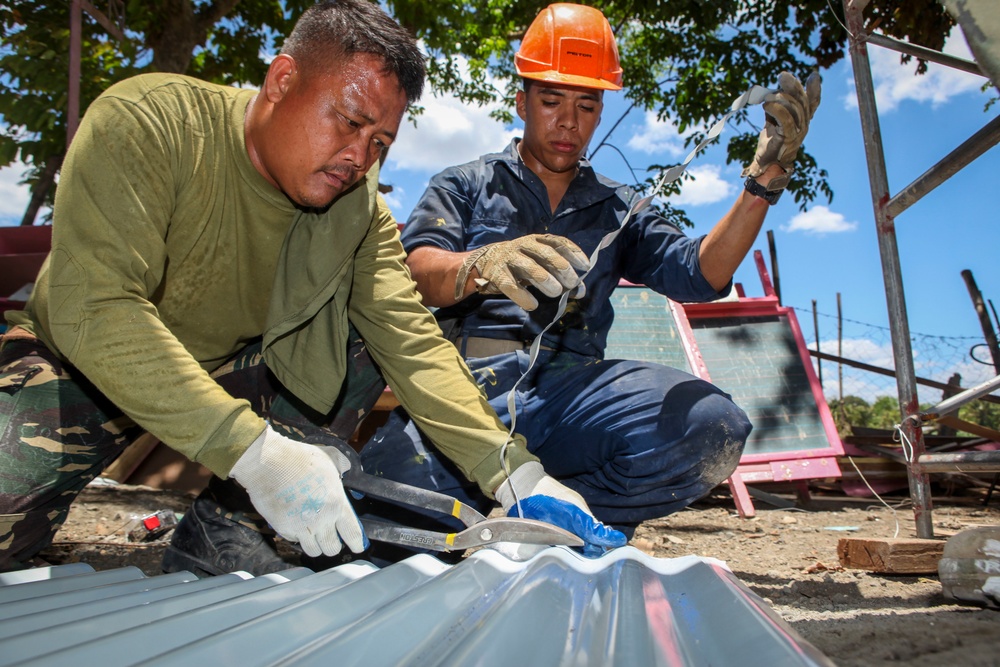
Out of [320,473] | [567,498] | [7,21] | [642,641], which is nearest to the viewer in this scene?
[642,641]

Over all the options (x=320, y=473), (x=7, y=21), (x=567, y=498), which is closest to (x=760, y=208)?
(x=567, y=498)

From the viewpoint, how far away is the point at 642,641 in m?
1.05

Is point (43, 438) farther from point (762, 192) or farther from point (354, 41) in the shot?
point (762, 192)

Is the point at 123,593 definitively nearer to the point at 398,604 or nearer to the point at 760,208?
the point at 398,604

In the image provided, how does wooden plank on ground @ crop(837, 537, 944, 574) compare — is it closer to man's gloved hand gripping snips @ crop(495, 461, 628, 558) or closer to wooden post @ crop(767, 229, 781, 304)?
man's gloved hand gripping snips @ crop(495, 461, 628, 558)

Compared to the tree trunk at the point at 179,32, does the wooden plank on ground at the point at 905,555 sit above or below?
below

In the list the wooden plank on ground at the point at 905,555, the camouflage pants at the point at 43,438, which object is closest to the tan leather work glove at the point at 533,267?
the camouflage pants at the point at 43,438

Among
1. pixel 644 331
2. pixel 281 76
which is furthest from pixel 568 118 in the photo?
pixel 644 331

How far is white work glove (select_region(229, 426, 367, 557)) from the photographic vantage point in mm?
1646

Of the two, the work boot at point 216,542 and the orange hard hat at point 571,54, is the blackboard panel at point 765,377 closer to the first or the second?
the orange hard hat at point 571,54

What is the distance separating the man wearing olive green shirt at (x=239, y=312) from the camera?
1.59m

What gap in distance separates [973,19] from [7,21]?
20.9 feet

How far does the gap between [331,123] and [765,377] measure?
154 inches

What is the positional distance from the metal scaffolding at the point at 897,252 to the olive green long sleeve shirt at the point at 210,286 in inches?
63.5
